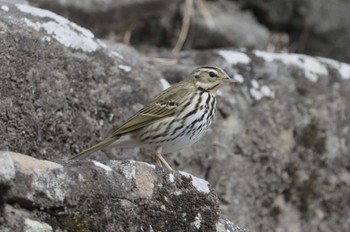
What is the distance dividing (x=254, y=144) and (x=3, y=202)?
4.02 m

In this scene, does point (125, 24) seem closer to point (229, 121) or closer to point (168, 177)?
point (229, 121)

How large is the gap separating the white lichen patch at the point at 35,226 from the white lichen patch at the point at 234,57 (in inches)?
166

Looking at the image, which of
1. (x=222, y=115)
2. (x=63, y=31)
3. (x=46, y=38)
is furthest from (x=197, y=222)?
(x=222, y=115)

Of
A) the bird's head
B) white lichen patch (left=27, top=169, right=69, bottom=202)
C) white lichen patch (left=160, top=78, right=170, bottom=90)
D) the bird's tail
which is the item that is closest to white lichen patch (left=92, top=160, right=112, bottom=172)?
white lichen patch (left=27, top=169, right=69, bottom=202)

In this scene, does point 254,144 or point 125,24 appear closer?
point 254,144

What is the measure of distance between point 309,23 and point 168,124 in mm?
4572

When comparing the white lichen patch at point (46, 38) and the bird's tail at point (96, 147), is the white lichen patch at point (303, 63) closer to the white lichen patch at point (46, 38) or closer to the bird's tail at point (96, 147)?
the bird's tail at point (96, 147)

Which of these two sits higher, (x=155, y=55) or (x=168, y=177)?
(x=168, y=177)

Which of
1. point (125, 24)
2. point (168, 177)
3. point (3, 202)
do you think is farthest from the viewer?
point (125, 24)

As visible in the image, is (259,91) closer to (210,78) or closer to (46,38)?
(210,78)

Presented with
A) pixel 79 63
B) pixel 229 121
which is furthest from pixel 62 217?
pixel 229 121

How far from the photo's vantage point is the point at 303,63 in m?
8.52

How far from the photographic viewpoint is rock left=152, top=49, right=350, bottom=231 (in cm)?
762

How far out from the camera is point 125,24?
952 cm
